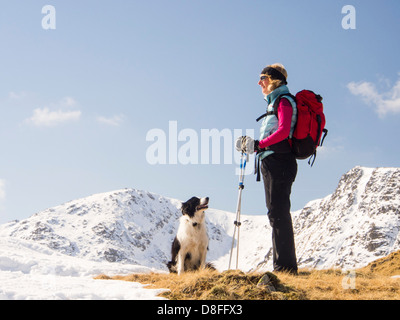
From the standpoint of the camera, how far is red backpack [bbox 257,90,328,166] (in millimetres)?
7691

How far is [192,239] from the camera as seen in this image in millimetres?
10211

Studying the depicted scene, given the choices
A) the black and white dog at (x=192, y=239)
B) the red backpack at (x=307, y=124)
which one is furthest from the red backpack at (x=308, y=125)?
the black and white dog at (x=192, y=239)

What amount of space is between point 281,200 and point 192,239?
3062mm

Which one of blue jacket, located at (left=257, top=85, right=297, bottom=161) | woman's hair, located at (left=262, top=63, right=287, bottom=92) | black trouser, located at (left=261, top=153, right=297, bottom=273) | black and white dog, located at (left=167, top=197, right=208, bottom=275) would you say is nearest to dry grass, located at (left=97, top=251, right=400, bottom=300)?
black trouser, located at (left=261, top=153, right=297, bottom=273)

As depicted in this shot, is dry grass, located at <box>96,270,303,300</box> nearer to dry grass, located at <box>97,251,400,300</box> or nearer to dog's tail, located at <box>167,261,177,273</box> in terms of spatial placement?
dry grass, located at <box>97,251,400,300</box>

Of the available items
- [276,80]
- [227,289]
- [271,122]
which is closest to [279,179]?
[271,122]

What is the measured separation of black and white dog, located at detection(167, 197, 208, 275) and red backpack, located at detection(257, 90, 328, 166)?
Result: 3.24 meters

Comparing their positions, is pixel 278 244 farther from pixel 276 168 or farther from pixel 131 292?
pixel 131 292

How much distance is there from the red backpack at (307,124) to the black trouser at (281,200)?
0.95ft
